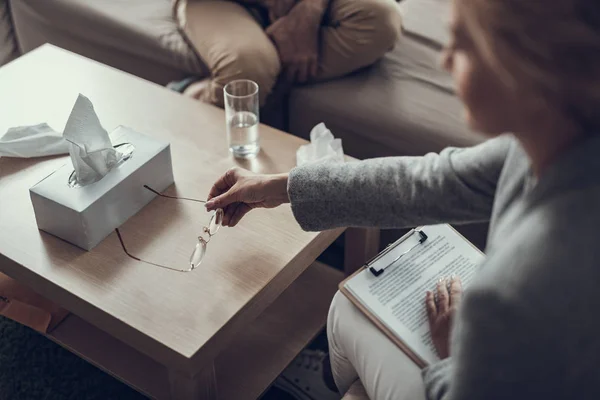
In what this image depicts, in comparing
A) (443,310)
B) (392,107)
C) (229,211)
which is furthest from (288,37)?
(443,310)

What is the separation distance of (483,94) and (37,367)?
3.79 feet

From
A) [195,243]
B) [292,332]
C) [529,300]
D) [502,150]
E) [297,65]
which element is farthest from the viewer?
[297,65]

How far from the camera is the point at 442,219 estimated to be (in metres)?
1.09

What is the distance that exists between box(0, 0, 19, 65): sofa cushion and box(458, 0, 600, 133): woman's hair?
191 cm

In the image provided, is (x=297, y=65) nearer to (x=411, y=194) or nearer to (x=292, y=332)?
(x=292, y=332)

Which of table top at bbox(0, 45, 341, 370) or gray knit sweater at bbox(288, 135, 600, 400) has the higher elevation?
gray knit sweater at bbox(288, 135, 600, 400)

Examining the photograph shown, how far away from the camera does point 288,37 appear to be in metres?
1.82

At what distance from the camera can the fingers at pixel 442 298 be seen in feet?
3.74

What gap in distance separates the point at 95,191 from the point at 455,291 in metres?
0.61

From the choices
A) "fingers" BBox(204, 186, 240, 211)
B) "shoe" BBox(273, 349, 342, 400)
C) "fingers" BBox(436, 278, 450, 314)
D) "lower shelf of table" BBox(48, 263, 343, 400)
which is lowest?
"shoe" BBox(273, 349, 342, 400)

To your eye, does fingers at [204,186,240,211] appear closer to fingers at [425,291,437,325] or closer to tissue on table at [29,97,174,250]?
tissue on table at [29,97,174,250]

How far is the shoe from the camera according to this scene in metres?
1.46

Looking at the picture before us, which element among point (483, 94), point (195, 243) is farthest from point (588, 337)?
point (195, 243)

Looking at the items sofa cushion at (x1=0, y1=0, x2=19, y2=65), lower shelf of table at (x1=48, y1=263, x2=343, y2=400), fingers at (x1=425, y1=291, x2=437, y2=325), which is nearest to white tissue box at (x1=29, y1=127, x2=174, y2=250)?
lower shelf of table at (x1=48, y1=263, x2=343, y2=400)
